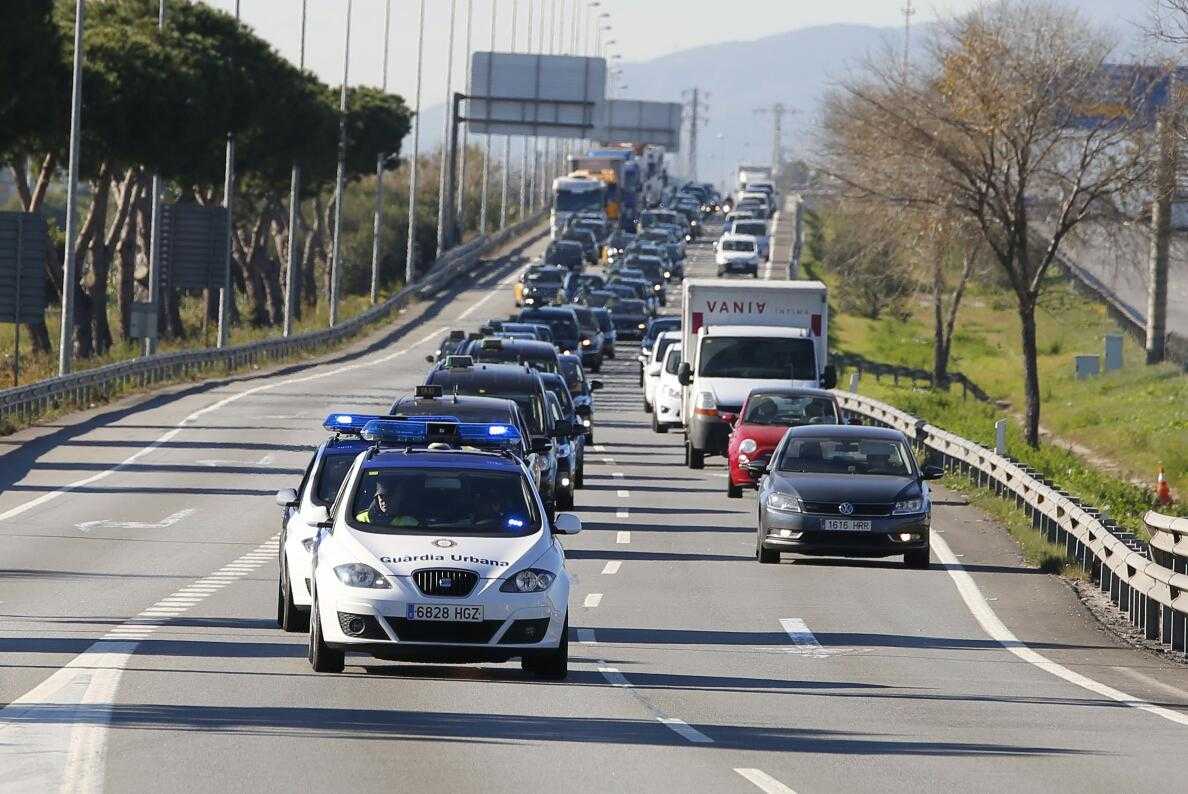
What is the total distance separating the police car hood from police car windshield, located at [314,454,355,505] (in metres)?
2.42

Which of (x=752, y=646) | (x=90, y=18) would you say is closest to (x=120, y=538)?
(x=752, y=646)

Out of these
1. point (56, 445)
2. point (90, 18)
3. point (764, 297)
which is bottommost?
point (56, 445)

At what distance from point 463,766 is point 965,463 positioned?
25.8 metres

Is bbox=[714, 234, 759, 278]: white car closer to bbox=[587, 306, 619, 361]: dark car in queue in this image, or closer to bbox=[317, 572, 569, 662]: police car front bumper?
bbox=[587, 306, 619, 361]: dark car in queue

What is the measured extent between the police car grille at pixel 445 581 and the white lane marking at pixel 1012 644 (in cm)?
424

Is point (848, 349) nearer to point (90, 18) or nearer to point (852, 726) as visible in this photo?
point (90, 18)

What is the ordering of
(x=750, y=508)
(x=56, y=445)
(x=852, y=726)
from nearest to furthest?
1. (x=852, y=726)
2. (x=750, y=508)
3. (x=56, y=445)

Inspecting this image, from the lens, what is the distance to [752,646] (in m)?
19.2

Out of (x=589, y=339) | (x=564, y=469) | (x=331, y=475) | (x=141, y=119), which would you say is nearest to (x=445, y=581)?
(x=331, y=475)

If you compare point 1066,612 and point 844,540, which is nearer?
point 1066,612

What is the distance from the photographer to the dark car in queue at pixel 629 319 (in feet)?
282

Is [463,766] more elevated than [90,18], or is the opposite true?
[90,18]

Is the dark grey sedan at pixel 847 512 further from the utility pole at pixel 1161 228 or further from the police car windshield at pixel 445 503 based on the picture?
the utility pole at pixel 1161 228

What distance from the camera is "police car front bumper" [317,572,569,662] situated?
1555 cm
